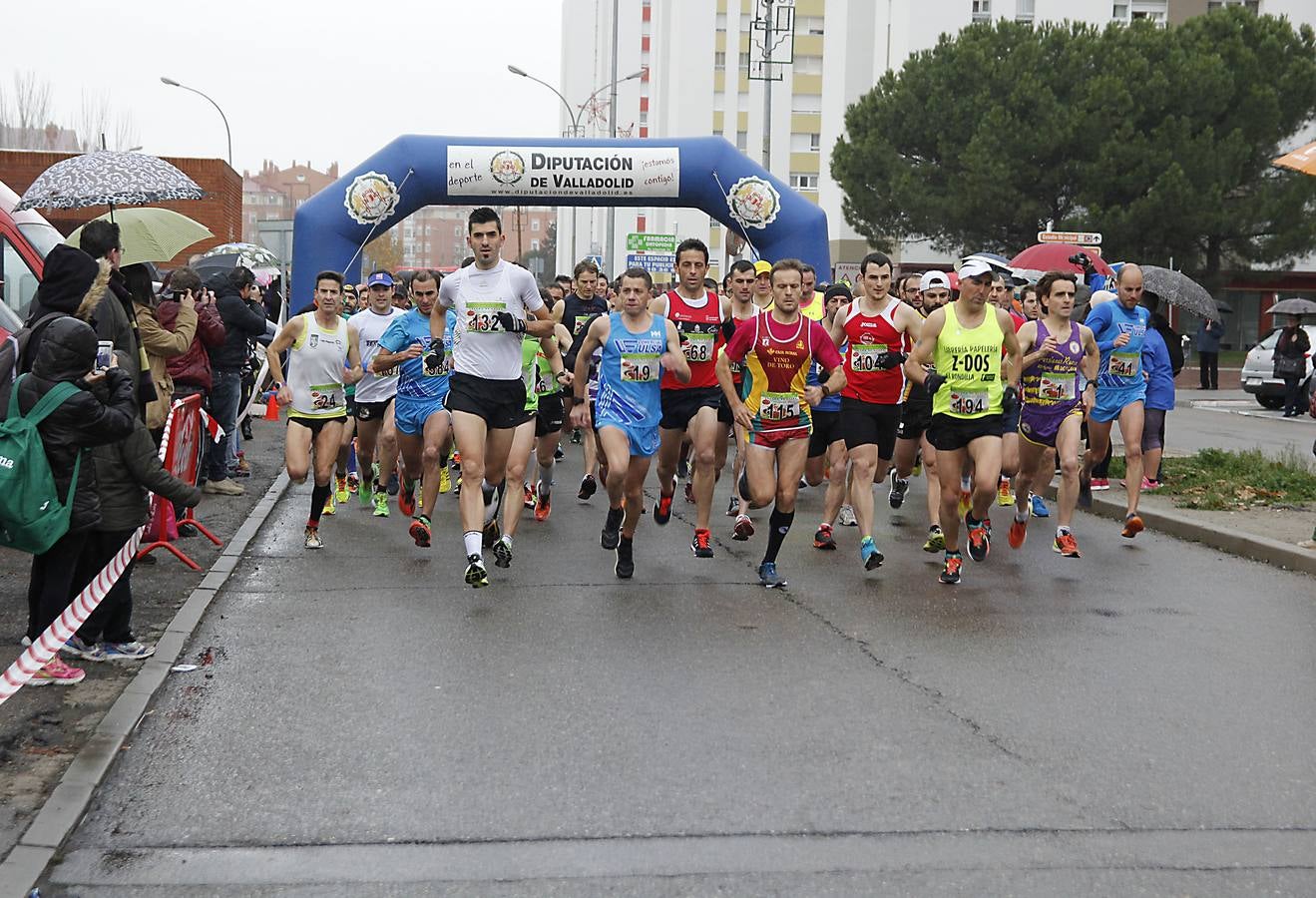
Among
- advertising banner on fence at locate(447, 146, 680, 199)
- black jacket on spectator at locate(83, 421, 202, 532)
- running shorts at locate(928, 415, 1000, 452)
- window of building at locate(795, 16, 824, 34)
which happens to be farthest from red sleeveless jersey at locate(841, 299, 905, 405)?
window of building at locate(795, 16, 824, 34)

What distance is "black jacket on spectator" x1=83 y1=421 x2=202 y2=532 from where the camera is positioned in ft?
22.2

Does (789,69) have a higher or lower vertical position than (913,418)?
higher

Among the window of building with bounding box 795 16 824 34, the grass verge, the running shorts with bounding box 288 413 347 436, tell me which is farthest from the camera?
the window of building with bounding box 795 16 824 34

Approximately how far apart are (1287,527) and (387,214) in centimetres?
1154

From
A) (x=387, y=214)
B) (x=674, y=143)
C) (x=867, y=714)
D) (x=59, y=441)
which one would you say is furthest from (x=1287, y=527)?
(x=387, y=214)

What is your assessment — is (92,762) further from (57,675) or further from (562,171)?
(562,171)

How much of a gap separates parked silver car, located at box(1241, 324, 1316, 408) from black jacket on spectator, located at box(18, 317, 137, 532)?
25.4m

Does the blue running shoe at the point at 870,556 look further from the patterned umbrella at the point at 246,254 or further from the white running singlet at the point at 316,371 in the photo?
the patterned umbrella at the point at 246,254

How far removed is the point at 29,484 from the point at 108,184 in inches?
196

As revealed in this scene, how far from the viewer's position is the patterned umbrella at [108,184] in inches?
407

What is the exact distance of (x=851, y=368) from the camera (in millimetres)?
10484

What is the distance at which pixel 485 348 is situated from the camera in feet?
30.1

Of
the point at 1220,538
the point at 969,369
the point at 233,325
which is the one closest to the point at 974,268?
the point at 969,369

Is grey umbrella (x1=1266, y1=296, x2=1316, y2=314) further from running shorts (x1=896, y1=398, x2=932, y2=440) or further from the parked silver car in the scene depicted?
running shorts (x1=896, y1=398, x2=932, y2=440)
